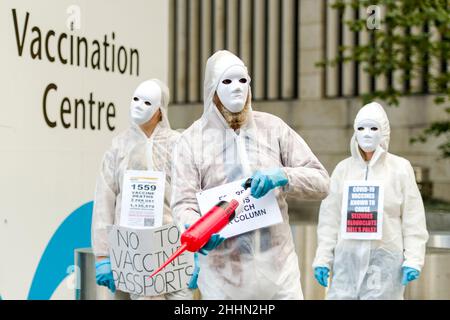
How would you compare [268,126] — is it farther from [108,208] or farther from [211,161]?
[108,208]

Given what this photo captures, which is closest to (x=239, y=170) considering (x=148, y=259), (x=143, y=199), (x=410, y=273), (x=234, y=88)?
(x=234, y=88)

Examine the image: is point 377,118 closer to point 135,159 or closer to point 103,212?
point 135,159

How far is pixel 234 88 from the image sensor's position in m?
3.71

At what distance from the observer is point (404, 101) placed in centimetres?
1285

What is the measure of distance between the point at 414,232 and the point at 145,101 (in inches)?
59.6

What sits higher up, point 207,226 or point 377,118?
point 377,118

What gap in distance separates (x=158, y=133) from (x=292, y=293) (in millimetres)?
1410

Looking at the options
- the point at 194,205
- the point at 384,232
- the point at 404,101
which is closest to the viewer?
the point at 194,205

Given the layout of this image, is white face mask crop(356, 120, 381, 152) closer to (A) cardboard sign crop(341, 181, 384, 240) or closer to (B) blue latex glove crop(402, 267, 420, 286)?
(A) cardboard sign crop(341, 181, 384, 240)

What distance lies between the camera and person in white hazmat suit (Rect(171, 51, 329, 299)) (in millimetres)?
3730

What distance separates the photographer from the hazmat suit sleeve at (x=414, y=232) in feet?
16.5

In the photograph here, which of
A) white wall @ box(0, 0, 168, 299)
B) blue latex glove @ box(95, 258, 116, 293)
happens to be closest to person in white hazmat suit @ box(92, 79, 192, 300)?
blue latex glove @ box(95, 258, 116, 293)

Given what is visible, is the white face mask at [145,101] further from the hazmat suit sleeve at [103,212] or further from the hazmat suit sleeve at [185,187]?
the hazmat suit sleeve at [185,187]
